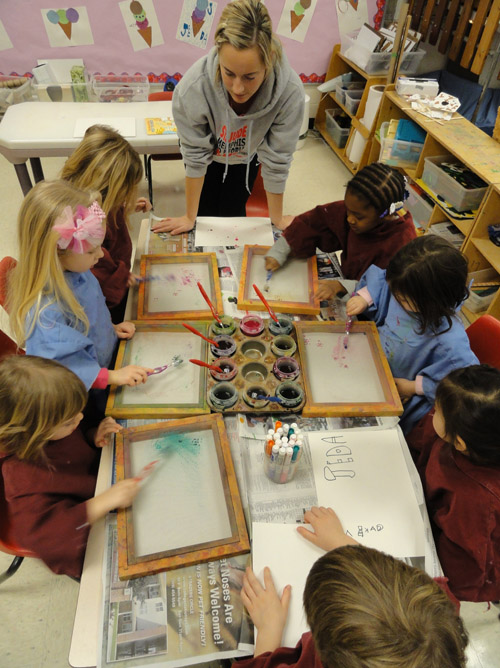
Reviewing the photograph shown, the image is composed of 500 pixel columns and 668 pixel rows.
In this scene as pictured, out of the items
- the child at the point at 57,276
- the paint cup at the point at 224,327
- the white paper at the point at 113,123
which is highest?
the child at the point at 57,276

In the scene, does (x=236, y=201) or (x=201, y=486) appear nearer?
(x=201, y=486)

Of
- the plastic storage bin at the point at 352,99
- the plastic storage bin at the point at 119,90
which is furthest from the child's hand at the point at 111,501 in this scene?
the plastic storage bin at the point at 352,99

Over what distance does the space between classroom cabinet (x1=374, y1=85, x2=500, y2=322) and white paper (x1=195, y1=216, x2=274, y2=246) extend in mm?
1166

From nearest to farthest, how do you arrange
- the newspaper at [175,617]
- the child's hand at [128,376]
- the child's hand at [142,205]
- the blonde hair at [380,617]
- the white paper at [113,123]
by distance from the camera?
the blonde hair at [380,617] → the newspaper at [175,617] → the child's hand at [128,376] → the child's hand at [142,205] → the white paper at [113,123]

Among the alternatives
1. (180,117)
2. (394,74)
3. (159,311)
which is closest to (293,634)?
(159,311)

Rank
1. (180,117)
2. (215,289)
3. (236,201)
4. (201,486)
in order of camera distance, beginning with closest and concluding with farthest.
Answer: (201,486) → (215,289) → (180,117) → (236,201)

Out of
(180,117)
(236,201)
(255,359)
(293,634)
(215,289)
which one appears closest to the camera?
(293,634)

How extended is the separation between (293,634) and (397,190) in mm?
1188

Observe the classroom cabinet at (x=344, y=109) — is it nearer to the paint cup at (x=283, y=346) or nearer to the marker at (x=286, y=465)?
the paint cup at (x=283, y=346)

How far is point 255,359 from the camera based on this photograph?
122 centimetres

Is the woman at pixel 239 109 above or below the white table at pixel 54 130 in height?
above

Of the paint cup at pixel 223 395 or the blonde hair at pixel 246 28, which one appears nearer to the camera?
the paint cup at pixel 223 395

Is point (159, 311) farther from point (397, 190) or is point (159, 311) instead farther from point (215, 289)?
point (397, 190)

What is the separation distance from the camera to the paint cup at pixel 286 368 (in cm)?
Answer: 116
